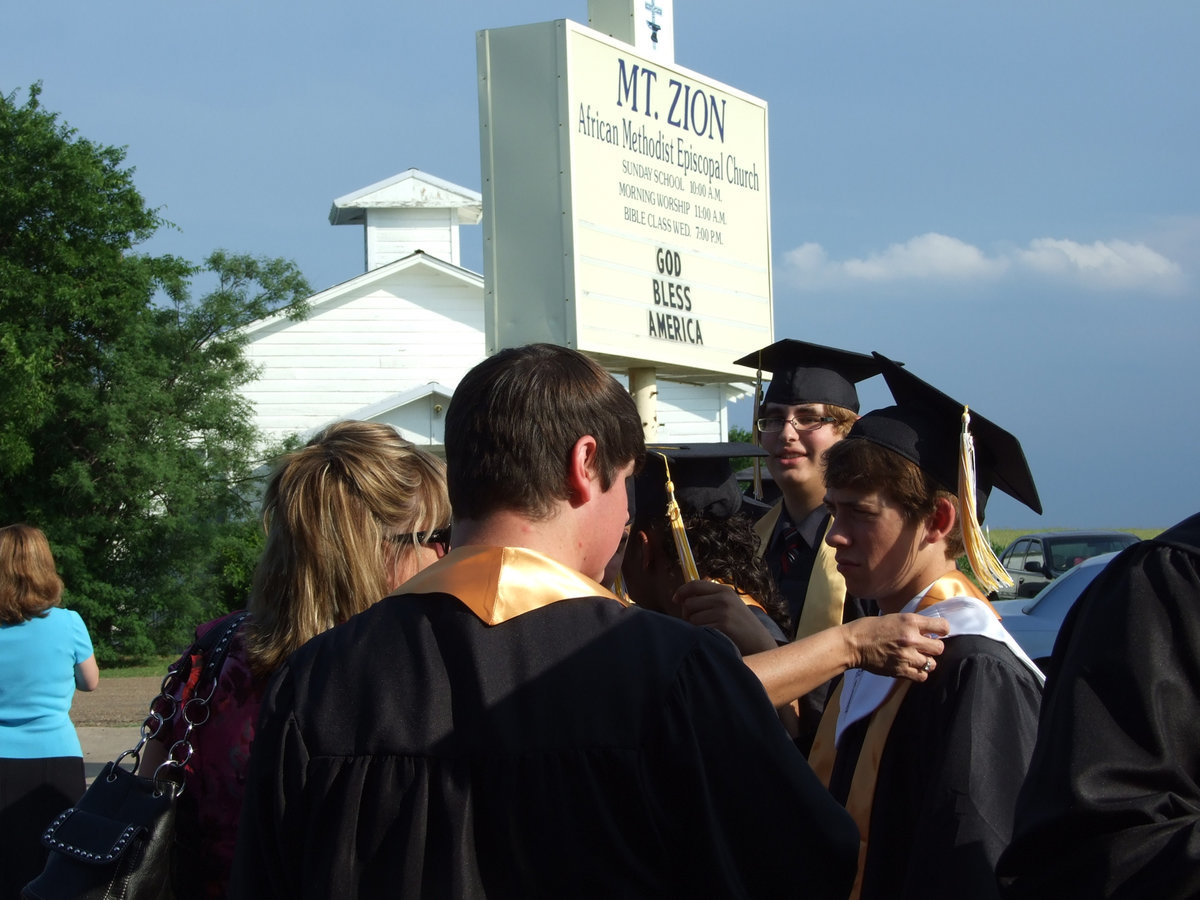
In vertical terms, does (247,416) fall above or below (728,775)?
above

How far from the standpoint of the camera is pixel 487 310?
668 cm

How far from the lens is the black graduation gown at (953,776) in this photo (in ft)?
6.82

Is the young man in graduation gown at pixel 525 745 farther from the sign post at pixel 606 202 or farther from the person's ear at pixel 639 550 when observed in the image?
the sign post at pixel 606 202

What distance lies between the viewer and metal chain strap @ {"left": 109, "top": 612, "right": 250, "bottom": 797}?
2457 mm

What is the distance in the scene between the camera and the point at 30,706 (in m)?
5.12

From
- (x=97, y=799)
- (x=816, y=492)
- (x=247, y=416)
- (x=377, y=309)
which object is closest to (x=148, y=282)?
(x=247, y=416)

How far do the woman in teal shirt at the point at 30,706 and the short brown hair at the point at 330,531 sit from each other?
3.01 metres

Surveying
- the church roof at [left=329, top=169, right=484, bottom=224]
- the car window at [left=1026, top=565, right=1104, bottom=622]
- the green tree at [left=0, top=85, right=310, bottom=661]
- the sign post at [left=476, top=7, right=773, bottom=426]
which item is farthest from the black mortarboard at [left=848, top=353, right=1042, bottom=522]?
the church roof at [left=329, top=169, right=484, bottom=224]

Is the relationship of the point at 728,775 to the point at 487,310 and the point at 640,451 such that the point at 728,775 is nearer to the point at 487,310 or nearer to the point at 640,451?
the point at 640,451

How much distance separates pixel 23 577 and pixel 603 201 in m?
3.48

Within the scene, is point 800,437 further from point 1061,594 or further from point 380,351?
point 380,351

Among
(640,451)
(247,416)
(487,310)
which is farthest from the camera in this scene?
(247,416)

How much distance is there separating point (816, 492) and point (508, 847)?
3.12 m

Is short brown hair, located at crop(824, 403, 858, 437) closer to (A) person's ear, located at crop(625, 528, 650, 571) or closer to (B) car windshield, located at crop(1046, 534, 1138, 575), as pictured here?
(A) person's ear, located at crop(625, 528, 650, 571)
